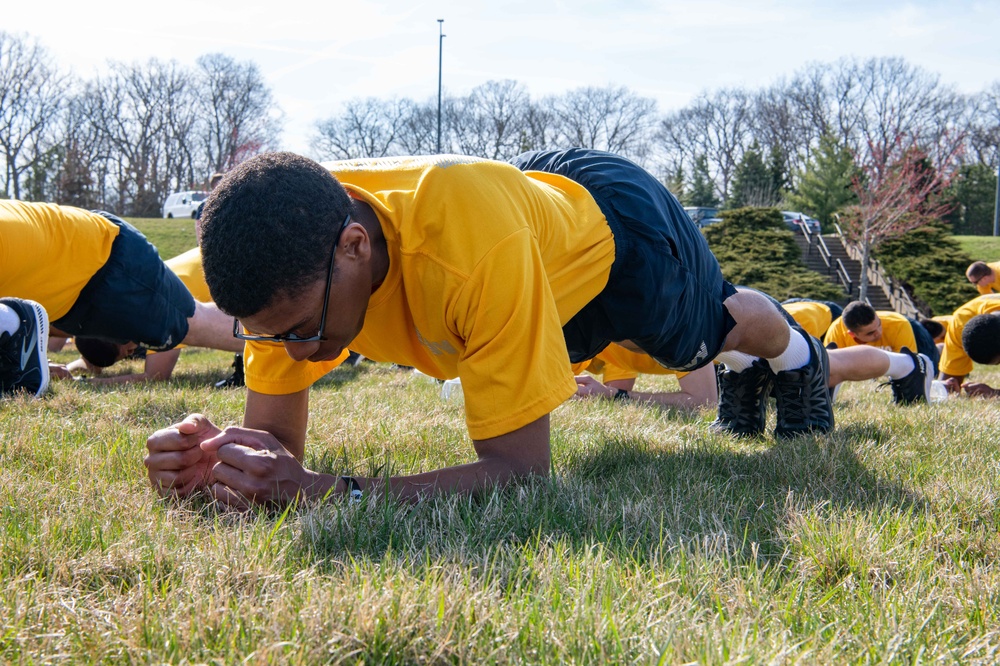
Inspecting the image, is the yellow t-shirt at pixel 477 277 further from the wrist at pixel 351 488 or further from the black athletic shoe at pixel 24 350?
the black athletic shoe at pixel 24 350

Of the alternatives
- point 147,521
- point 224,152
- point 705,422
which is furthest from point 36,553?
point 224,152

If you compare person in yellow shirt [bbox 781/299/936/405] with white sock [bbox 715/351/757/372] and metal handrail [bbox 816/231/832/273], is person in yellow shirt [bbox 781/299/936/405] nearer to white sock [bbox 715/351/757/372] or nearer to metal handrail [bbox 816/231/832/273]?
white sock [bbox 715/351/757/372]

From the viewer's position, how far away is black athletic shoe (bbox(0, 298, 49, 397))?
445 cm

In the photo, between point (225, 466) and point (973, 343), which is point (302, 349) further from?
point (973, 343)

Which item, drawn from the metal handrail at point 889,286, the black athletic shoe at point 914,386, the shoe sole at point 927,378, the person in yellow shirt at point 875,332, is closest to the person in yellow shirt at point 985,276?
the person in yellow shirt at point 875,332

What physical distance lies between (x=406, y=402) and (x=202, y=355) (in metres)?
5.23

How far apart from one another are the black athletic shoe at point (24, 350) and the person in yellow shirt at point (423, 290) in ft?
8.30

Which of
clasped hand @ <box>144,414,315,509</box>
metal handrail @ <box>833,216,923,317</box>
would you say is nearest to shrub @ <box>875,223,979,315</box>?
metal handrail @ <box>833,216,923,317</box>

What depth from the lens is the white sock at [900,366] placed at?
5.20 m

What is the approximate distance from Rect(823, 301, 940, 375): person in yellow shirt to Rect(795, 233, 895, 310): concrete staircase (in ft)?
56.8

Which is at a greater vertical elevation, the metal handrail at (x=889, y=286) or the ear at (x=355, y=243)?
the ear at (x=355, y=243)

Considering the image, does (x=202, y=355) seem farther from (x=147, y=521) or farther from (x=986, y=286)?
(x=986, y=286)

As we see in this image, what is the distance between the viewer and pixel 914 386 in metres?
5.34

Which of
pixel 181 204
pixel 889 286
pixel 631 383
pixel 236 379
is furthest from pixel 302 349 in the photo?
pixel 181 204
